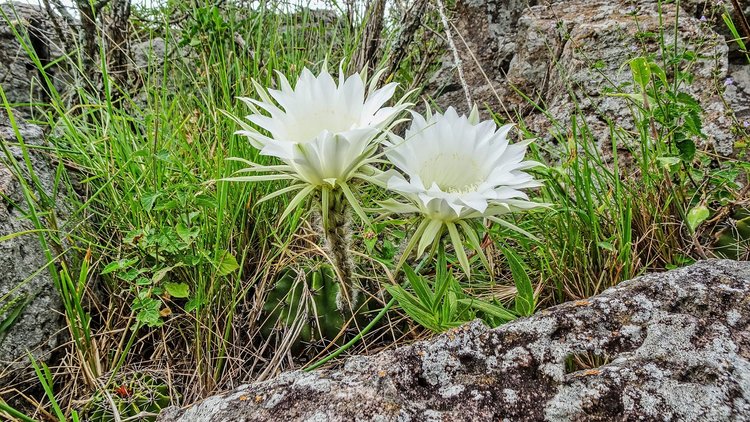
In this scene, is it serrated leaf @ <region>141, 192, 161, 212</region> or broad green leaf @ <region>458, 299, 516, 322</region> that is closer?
broad green leaf @ <region>458, 299, 516, 322</region>

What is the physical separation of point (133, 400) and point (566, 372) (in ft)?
3.15

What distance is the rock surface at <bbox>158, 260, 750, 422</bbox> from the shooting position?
70 cm

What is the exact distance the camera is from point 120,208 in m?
1.54

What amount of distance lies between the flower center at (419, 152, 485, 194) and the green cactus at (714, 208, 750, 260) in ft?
2.60

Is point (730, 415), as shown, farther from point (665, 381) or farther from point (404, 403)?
point (404, 403)

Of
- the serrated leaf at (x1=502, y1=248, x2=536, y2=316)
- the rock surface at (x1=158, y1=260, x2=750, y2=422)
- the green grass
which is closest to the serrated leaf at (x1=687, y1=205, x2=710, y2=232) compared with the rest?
the green grass

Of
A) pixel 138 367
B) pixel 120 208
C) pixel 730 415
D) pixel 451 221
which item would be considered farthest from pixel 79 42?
pixel 730 415

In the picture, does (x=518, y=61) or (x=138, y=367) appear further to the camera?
(x=518, y=61)

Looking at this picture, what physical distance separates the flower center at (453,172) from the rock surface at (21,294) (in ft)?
3.19

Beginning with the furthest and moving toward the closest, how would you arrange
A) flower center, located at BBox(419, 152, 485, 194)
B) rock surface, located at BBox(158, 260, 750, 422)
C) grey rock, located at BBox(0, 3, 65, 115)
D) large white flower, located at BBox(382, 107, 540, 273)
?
1. grey rock, located at BBox(0, 3, 65, 115)
2. flower center, located at BBox(419, 152, 485, 194)
3. large white flower, located at BBox(382, 107, 540, 273)
4. rock surface, located at BBox(158, 260, 750, 422)

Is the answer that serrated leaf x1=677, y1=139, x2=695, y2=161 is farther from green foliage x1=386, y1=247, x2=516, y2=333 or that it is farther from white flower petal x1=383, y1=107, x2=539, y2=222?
green foliage x1=386, y1=247, x2=516, y2=333

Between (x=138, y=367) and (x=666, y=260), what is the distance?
4.84ft

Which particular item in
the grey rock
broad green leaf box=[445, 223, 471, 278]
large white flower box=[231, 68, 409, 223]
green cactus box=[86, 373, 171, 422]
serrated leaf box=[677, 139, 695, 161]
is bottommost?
green cactus box=[86, 373, 171, 422]

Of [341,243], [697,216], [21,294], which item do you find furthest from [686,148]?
[21,294]
